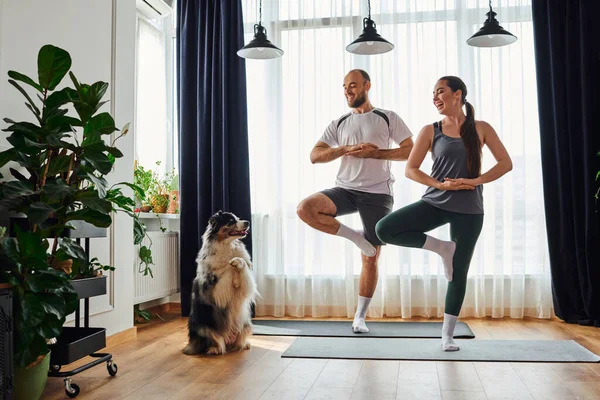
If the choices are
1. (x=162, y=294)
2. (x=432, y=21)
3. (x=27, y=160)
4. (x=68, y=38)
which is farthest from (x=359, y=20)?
(x=27, y=160)

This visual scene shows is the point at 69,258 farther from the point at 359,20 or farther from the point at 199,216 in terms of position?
the point at 359,20

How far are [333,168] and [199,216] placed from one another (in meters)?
1.19

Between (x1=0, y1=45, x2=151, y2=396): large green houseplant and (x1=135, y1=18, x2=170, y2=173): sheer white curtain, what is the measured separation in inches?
99.5

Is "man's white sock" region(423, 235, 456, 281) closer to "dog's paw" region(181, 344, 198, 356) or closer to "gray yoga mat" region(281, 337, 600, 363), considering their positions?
"gray yoga mat" region(281, 337, 600, 363)

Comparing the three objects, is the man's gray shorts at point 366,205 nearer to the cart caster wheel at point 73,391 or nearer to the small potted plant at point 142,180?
the small potted plant at point 142,180

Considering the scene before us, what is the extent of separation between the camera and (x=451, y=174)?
3.51 metres

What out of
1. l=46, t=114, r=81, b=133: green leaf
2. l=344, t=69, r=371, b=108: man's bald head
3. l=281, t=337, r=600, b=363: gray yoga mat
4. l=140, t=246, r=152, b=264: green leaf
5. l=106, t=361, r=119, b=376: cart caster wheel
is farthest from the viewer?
l=140, t=246, r=152, b=264: green leaf

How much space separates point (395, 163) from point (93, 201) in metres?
2.90

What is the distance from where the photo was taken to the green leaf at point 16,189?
225cm

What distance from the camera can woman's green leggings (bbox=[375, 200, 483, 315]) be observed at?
11.3ft

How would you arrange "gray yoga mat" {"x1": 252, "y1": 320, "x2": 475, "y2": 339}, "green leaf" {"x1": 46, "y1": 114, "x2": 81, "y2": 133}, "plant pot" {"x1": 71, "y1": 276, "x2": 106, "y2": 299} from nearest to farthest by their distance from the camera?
"green leaf" {"x1": 46, "y1": 114, "x2": 81, "y2": 133}, "plant pot" {"x1": 71, "y1": 276, "x2": 106, "y2": 299}, "gray yoga mat" {"x1": 252, "y1": 320, "x2": 475, "y2": 339}

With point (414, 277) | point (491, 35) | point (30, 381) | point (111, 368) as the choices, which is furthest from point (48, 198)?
point (414, 277)

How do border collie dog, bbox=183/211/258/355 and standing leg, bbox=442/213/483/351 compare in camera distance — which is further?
standing leg, bbox=442/213/483/351

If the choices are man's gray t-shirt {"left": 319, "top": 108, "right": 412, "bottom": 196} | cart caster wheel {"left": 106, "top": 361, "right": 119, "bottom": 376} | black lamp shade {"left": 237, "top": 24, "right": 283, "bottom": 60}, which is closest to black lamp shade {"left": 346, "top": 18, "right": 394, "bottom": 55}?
man's gray t-shirt {"left": 319, "top": 108, "right": 412, "bottom": 196}
